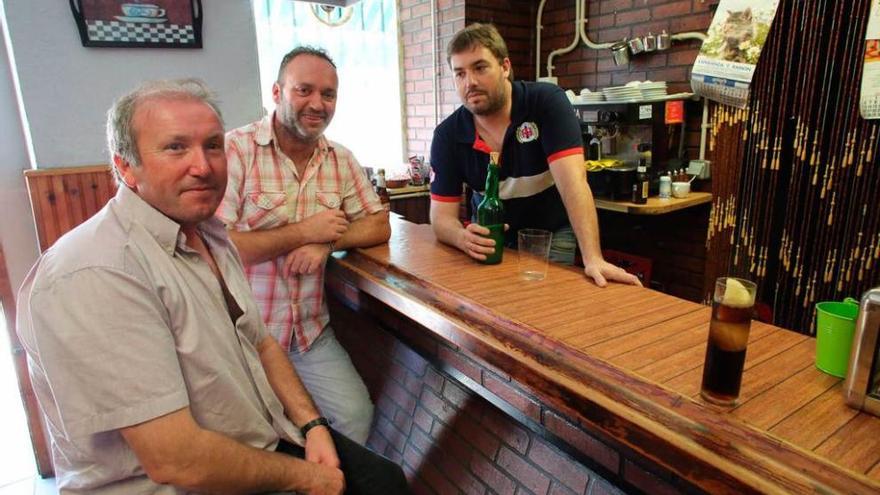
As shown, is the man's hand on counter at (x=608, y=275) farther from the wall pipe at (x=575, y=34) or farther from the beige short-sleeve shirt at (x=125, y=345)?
the wall pipe at (x=575, y=34)

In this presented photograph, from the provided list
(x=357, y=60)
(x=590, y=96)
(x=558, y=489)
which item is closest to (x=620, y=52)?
(x=590, y=96)

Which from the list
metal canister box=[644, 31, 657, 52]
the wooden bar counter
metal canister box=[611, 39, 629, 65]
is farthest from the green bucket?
metal canister box=[611, 39, 629, 65]

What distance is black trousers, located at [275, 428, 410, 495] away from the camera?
136cm

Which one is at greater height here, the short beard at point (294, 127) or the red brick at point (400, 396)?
the short beard at point (294, 127)

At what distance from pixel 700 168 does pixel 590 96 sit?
88 cm

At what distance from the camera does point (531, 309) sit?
1229 mm

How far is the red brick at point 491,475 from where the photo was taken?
54.9 inches

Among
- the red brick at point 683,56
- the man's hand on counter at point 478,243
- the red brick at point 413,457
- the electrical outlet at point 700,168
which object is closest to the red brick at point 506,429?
the red brick at point 413,457

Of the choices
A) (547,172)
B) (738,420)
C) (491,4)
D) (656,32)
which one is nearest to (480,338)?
(738,420)

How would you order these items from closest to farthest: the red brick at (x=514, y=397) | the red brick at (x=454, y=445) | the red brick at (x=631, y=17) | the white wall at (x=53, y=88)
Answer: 1. the red brick at (x=514, y=397)
2. the red brick at (x=454, y=445)
3. the white wall at (x=53, y=88)
4. the red brick at (x=631, y=17)

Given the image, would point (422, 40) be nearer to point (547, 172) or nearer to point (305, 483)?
point (547, 172)

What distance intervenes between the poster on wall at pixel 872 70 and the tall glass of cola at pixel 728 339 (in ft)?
7.26

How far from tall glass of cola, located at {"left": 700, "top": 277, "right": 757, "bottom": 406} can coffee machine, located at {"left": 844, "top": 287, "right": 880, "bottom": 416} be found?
15 cm

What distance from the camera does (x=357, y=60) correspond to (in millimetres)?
4164
